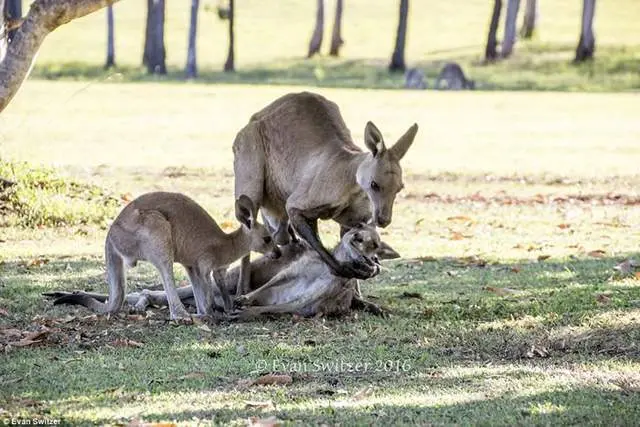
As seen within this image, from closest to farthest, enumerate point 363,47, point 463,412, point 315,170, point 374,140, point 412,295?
1. point 463,412
2. point 374,140
3. point 315,170
4. point 412,295
5. point 363,47

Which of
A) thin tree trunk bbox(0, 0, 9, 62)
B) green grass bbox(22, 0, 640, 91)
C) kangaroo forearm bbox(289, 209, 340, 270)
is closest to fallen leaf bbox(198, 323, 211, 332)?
kangaroo forearm bbox(289, 209, 340, 270)

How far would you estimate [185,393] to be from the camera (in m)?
7.16

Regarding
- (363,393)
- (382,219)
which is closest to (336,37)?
(382,219)

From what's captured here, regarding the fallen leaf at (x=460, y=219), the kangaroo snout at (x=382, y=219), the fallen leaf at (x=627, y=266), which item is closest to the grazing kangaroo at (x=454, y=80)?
the fallen leaf at (x=460, y=219)

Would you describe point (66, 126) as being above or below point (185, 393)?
below

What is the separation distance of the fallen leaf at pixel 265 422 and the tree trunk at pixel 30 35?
2.90 meters

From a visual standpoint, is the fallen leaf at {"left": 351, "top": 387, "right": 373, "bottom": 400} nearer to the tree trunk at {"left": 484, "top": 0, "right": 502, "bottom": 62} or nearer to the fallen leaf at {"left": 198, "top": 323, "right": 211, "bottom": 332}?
the fallen leaf at {"left": 198, "top": 323, "right": 211, "bottom": 332}

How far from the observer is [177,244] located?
31.3 feet

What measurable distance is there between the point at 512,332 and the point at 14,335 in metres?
3.45

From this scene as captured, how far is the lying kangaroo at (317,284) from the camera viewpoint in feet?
31.4

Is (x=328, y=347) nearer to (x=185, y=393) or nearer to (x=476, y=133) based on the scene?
(x=185, y=393)

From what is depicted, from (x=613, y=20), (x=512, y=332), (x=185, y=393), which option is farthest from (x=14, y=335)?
(x=613, y=20)

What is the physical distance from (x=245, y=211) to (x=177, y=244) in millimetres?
561

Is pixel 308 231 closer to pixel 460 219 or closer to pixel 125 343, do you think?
pixel 125 343
